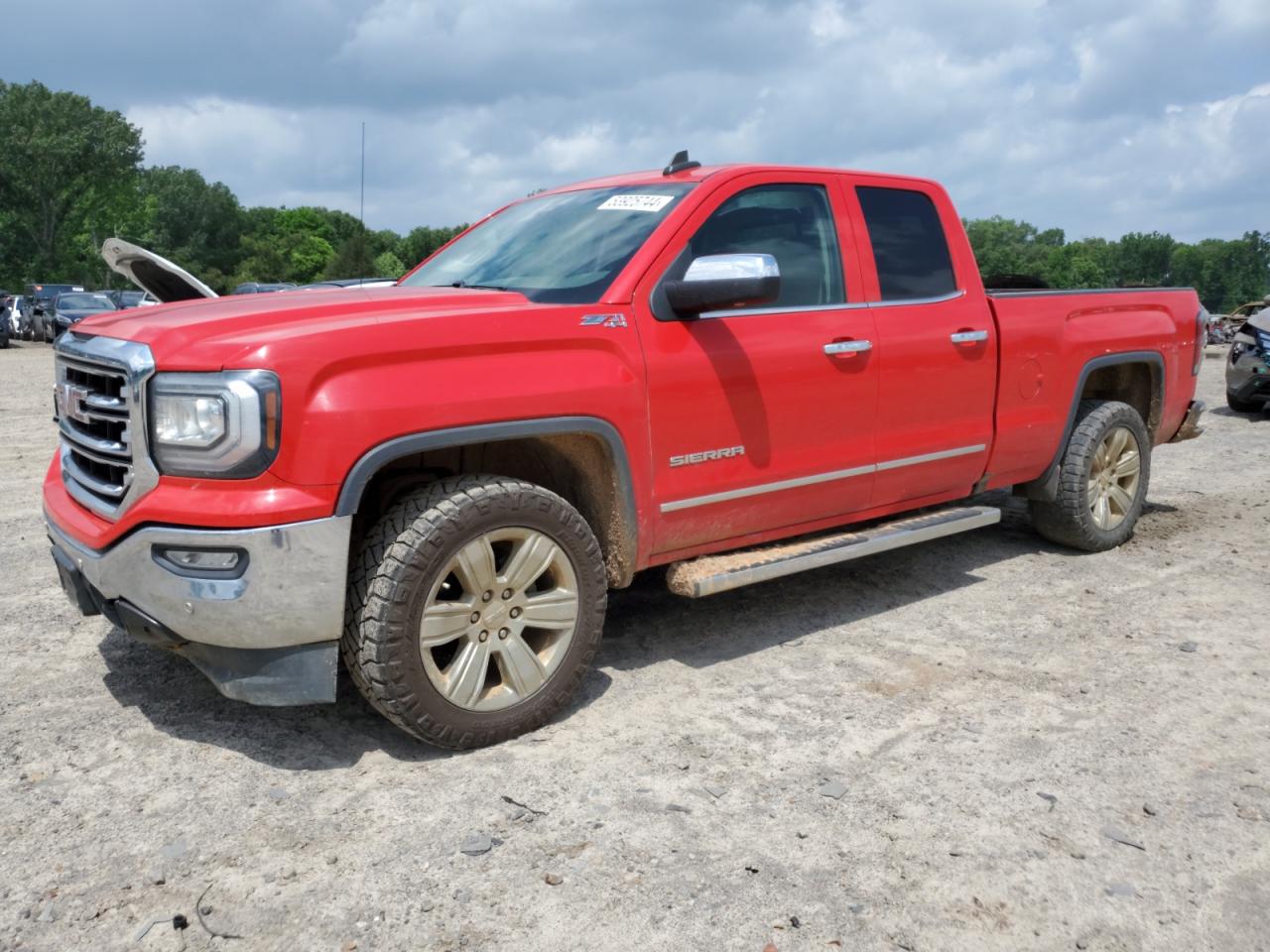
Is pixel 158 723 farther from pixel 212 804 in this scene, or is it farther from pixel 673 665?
pixel 673 665

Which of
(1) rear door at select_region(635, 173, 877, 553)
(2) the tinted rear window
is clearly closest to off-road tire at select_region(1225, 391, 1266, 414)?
(2) the tinted rear window

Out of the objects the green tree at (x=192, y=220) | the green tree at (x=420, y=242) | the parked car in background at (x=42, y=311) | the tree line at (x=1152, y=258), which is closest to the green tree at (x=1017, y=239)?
the tree line at (x=1152, y=258)

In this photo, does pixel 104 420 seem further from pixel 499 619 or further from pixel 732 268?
pixel 732 268

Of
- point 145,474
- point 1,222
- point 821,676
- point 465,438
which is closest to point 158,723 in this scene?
point 145,474

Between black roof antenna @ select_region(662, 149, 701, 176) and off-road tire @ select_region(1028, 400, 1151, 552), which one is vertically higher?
black roof antenna @ select_region(662, 149, 701, 176)

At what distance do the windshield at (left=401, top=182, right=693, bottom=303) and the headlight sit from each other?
3.86 ft

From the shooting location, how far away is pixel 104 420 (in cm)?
338

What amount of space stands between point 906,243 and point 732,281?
155 centimetres

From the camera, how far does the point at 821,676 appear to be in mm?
4164

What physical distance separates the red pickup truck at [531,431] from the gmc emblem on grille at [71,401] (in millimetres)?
24

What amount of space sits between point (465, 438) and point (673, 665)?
1474 mm

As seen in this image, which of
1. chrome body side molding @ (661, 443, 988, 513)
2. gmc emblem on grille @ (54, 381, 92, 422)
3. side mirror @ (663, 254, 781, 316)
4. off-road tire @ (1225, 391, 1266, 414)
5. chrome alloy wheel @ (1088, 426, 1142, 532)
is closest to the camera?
gmc emblem on grille @ (54, 381, 92, 422)

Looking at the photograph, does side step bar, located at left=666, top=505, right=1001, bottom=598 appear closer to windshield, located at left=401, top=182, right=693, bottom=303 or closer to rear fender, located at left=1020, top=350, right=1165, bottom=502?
rear fender, located at left=1020, top=350, right=1165, bottom=502

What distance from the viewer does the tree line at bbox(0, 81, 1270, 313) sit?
66.6 metres
